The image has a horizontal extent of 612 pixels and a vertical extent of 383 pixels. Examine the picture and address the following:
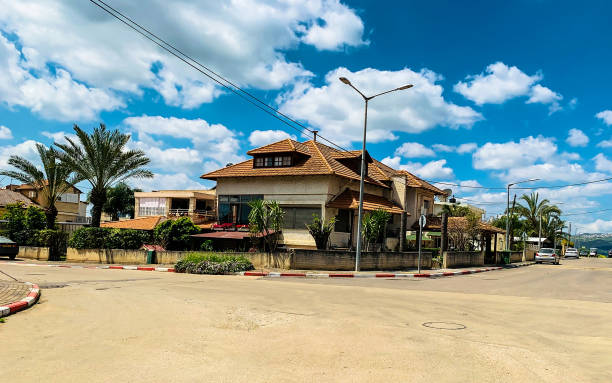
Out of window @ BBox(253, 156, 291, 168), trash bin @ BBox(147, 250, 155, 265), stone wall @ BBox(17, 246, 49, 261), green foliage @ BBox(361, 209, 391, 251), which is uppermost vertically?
window @ BBox(253, 156, 291, 168)

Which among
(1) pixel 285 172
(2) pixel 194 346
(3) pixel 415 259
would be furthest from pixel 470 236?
(2) pixel 194 346

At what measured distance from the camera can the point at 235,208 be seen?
33156 mm

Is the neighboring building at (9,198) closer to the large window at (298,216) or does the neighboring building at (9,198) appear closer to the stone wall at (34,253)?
the stone wall at (34,253)

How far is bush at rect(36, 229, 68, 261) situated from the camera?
101ft

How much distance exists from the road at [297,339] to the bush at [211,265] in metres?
8.57

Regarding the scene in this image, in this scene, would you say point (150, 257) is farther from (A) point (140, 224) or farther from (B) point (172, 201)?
(B) point (172, 201)

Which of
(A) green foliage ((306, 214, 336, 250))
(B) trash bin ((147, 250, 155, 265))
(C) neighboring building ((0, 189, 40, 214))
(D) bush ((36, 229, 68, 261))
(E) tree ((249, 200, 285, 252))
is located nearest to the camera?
(E) tree ((249, 200, 285, 252))

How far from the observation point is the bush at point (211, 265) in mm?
21156

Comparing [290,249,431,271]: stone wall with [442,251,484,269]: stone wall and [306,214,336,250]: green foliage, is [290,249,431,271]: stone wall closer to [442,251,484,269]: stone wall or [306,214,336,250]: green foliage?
[306,214,336,250]: green foliage

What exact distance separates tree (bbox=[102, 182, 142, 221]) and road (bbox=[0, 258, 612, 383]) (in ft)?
209

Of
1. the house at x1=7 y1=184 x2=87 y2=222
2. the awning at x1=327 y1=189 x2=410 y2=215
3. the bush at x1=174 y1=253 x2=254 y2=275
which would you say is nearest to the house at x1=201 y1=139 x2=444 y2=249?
the awning at x1=327 y1=189 x2=410 y2=215

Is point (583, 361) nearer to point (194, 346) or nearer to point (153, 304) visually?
point (194, 346)

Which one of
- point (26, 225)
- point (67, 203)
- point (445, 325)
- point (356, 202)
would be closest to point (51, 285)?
point (445, 325)

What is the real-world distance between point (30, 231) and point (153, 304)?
1121 inches
